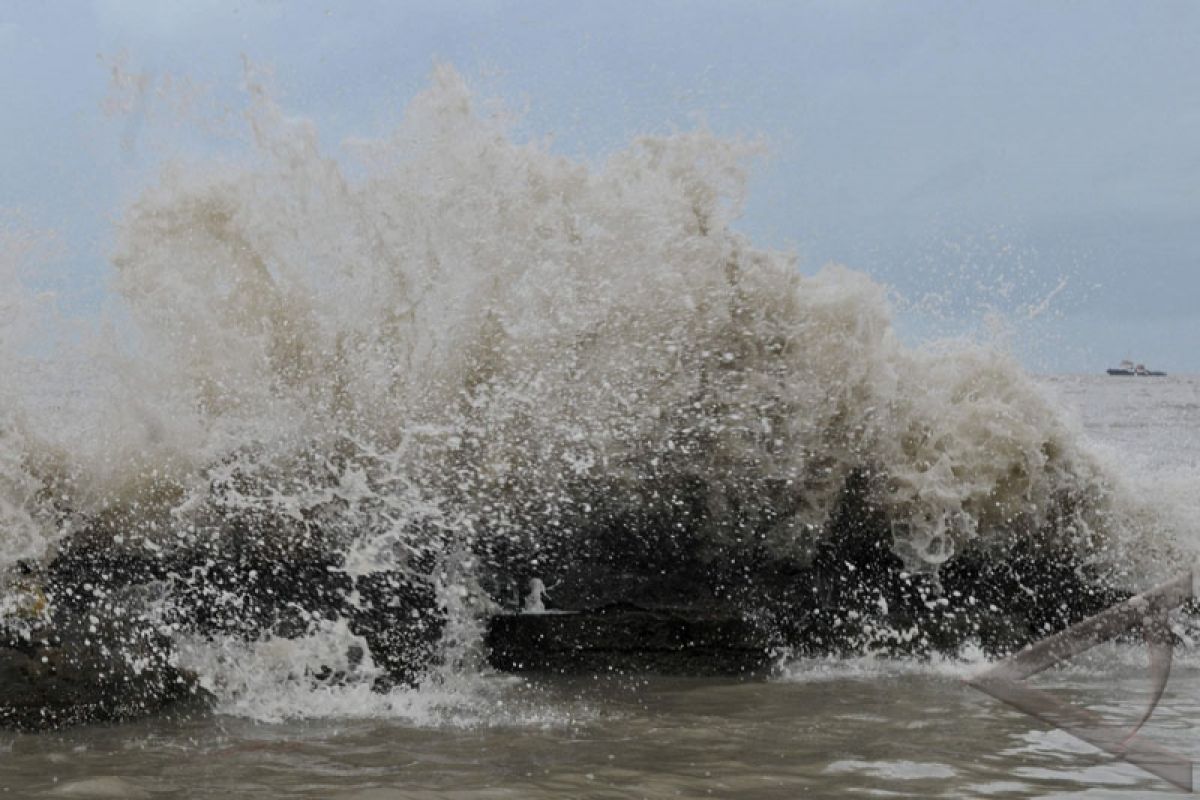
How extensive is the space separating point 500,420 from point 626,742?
1.67 meters

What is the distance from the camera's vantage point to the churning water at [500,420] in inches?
174

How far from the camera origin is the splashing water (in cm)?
479

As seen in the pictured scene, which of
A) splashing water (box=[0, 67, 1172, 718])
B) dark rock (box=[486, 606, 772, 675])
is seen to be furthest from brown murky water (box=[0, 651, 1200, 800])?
splashing water (box=[0, 67, 1172, 718])

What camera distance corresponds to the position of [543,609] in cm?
504

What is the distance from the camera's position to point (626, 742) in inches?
149

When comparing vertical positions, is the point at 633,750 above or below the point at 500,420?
below

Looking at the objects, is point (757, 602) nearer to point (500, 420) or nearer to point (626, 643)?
point (626, 643)

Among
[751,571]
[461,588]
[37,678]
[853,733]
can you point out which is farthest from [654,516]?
[37,678]

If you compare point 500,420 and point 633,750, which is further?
point 500,420

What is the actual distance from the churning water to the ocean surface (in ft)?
0.10

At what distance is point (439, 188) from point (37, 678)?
105 inches

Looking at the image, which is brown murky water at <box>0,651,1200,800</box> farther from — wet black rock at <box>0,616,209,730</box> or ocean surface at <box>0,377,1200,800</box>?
wet black rock at <box>0,616,209,730</box>

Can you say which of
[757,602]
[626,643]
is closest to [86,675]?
[626,643]

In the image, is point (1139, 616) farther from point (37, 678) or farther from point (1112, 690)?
point (37, 678)
